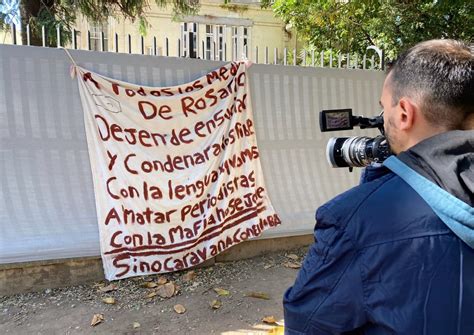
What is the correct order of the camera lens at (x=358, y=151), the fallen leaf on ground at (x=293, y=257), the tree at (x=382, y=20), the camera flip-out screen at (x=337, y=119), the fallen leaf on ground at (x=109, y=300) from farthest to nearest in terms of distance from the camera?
the tree at (x=382, y=20) < the fallen leaf on ground at (x=293, y=257) < the fallen leaf on ground at (x=109, y=300) < the camera flip-out screen at (x=337, y=119) < the camera lens at (x=358, y=151)

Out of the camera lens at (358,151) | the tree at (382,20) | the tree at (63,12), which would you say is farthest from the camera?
the tree at (382,20)

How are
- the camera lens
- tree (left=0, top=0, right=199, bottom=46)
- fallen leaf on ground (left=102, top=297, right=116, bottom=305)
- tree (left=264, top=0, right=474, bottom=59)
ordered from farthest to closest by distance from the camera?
tree (left=264, top=0, right=474, bottom=59)
tree (left=0, top=0, right=199, bottom=46)
fallen leaf on ground (left=102, top=297, right=116, bottom=305)
the camera lens

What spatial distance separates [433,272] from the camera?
0.85 m

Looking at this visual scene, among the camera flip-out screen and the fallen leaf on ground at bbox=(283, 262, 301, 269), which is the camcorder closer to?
the camera flip-out screen

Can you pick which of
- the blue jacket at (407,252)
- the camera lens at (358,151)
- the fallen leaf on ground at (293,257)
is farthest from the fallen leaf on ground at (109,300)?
the blue jacket at (407,252)

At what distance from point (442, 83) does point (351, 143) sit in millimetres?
621

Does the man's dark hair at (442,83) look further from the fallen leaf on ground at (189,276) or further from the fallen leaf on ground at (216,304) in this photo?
the fallen leaf on ground at (189,276)

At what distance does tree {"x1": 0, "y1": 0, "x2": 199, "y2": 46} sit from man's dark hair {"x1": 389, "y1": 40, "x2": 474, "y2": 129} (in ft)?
13.7

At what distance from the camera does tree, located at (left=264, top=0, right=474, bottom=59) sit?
21.0 ft

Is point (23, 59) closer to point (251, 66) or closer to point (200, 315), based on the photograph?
point (251, 66)

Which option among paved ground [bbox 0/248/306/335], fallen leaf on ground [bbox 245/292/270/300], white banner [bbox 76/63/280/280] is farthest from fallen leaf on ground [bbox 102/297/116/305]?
fallen leaf on ground [bbox 245/292/270/300]

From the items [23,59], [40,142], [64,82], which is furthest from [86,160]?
[23,59]

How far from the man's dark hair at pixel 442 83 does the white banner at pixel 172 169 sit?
2675mm

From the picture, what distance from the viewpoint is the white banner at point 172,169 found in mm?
3287
